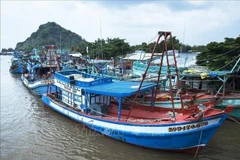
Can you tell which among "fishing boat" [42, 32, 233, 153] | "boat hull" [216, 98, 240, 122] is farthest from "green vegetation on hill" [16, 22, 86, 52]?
"boat hull" [216, 98, 240, 122]

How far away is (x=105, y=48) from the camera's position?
127ft

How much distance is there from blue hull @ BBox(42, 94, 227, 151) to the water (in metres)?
0.45

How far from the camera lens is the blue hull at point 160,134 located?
854 centimetres

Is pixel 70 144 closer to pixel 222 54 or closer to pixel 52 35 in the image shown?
pixel 222 54

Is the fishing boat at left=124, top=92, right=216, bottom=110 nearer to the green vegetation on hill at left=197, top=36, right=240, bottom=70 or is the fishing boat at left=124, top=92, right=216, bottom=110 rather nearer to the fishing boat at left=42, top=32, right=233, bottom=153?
the fishing boat at left=42, top=32, right=233, bottom=153

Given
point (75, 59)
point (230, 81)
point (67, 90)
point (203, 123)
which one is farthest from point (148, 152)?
point (75, 59)

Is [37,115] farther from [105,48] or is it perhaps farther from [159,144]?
[105,48]

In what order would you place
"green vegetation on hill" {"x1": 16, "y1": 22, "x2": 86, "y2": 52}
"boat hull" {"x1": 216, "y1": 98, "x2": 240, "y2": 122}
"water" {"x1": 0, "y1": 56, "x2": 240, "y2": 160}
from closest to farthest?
"water" {"x1": 0, "y1": 56, "x2": 240, "y2": 160}, "boat hull" {"x1": 216, "y1": 98, "x2": 240, "y2": 122}, "green vegetation on hill" {"x1": 16, "y1": 22, "x2": 86, "y2": 52}

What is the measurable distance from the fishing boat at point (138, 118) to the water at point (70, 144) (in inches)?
17.2

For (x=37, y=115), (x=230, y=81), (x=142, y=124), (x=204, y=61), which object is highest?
(x=204, y=61)

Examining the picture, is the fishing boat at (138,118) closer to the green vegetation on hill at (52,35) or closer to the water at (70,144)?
the water at (70,144)

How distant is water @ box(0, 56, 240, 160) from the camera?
378 inches

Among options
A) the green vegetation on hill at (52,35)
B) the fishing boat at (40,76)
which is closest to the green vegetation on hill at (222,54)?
the fishing boat at (40,76)

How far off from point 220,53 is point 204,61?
182 cm
